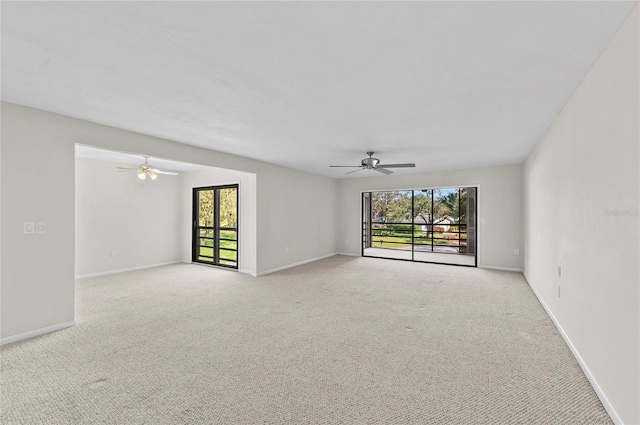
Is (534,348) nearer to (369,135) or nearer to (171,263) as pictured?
(369,135)

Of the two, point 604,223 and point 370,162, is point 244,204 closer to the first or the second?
point 370,162

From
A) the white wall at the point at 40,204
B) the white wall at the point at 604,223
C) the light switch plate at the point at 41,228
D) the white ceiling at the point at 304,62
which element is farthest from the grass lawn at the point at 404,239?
the light switch plate at the point at 41,228

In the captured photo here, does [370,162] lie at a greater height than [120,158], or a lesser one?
lesser

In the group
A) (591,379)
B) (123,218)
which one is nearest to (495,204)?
(591,379)

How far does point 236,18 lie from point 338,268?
A: 5489mm

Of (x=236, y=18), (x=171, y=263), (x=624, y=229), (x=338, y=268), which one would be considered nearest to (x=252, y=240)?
(x=338, y=268)

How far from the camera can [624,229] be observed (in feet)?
5.24

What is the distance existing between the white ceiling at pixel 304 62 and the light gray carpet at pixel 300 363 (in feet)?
7.63

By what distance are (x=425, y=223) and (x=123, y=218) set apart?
8587 millimetres

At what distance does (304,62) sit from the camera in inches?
77.2

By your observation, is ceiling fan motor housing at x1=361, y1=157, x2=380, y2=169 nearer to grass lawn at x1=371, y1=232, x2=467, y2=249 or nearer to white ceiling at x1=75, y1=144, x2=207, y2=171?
white ceiling at x1=75, y1=144, x2=207, y2=171

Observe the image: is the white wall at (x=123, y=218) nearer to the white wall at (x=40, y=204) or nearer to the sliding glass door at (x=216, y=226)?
the sliding glass door at (x=216, y=226)

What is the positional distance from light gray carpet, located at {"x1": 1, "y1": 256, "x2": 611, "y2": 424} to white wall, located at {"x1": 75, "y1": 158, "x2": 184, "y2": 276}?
1.76 meters

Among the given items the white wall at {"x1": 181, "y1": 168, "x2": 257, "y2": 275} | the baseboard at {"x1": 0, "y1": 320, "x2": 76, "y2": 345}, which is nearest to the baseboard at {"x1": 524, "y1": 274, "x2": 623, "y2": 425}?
the white wall at {"x1": 181, "y1": 168, "x2": 257, "y2": 275}
